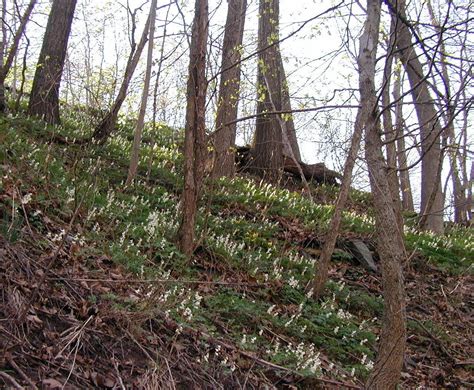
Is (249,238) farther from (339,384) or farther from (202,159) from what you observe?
(339,384)

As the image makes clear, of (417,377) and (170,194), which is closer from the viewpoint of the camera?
(417,377)

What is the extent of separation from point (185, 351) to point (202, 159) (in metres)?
2.88

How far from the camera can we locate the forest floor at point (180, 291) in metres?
3.91

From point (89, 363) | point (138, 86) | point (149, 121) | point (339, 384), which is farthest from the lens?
point (149, 121)

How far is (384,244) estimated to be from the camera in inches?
173

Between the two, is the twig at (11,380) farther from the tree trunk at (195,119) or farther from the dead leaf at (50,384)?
the tree trunk at (195,119)

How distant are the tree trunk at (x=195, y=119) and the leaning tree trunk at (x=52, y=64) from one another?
4709 mm

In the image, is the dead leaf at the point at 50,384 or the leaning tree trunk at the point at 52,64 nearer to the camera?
the dead leaf at the point at 50,384

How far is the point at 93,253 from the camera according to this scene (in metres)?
5.61

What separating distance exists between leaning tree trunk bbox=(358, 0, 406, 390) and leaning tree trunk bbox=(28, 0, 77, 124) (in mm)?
7332

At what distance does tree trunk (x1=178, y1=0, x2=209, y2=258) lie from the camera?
6.58 meters

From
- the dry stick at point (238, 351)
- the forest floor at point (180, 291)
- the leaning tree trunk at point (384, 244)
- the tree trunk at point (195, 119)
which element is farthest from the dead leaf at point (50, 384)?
the tree trunk at point (195, 119)

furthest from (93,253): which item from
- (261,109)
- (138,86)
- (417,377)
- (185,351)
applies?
(261,109)

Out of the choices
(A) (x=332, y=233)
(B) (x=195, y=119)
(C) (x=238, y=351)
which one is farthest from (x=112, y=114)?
(C) (x=238, y=351)
